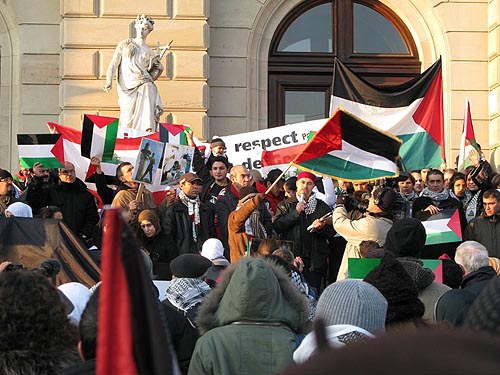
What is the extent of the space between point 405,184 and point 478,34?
300 inches

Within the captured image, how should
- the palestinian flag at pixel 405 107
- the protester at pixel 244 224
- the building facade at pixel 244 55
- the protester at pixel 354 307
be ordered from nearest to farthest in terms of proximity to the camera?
1. the protester at pixel 354 307
2. the protester at pixel 244 224
3. the palestinian flag at pixel 405 107
4. the building facade at pixel 244 55

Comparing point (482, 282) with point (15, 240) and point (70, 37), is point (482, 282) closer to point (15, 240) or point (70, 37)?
point (15, 240)

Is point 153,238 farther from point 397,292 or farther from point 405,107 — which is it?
point 405,107

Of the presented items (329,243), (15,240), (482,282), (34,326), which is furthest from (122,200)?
(34,326)

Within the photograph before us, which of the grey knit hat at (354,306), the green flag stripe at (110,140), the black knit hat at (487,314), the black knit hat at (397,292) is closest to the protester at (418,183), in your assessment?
the green flag stripe at (110,140)

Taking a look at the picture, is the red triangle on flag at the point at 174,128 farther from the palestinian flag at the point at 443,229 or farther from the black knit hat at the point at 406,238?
the black knit hat at the point at 406,238

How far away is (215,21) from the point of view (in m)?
18.7

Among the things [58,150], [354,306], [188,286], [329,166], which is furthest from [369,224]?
[58,150]

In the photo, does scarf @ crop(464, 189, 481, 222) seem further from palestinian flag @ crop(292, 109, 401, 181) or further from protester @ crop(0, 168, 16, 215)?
protester @ crop(0, 168, 16, 215)

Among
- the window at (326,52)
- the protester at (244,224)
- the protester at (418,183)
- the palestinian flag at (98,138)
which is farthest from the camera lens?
the window at (326,52)

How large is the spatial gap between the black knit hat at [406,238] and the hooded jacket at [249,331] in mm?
2803

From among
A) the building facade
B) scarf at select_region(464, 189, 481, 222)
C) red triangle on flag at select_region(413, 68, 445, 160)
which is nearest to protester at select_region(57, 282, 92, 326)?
scarf at select_region(464, 189, 481, 222)

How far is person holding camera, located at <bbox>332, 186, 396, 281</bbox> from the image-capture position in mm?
8102

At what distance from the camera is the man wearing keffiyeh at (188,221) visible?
33.0 feet
